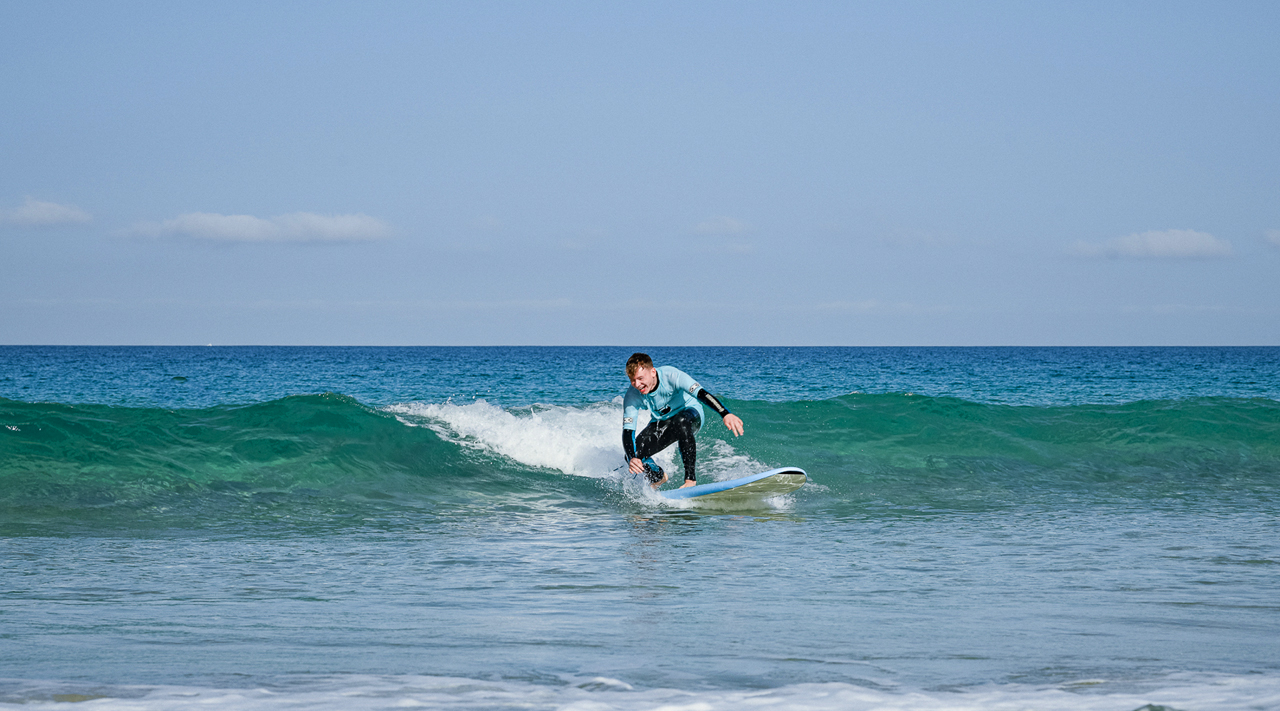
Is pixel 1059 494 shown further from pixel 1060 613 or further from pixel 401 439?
pixel 401 439

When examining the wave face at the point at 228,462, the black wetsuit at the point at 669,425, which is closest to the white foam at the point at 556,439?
the wave face at the point at 228,462

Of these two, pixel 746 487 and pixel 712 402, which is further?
pixel 746 487

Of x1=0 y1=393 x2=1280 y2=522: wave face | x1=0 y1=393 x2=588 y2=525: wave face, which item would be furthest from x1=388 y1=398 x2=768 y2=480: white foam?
x1=0 y1=393 x2=588 y2=525: wave face

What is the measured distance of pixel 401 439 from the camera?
51.0 ft

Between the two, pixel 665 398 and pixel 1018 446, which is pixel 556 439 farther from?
pixel 1018 446

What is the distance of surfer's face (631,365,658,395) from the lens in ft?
36.8

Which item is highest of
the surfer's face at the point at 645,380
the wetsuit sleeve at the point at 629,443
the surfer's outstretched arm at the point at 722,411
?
the surfer's face at the point at 645,380

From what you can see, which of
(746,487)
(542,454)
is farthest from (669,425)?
(542,454)

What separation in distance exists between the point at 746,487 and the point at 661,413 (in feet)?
4.25

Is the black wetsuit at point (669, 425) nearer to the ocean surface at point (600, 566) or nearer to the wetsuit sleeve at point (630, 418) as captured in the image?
the wetsuit sleeve at point (630, 418)

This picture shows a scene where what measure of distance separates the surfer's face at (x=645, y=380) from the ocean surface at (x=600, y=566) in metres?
1.36

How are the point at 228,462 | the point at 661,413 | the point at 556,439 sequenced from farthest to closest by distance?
the point at 556,439, the point at 228,462, the point at 661,413

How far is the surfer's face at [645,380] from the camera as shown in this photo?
11.2 m

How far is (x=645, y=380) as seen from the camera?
1136 cm
